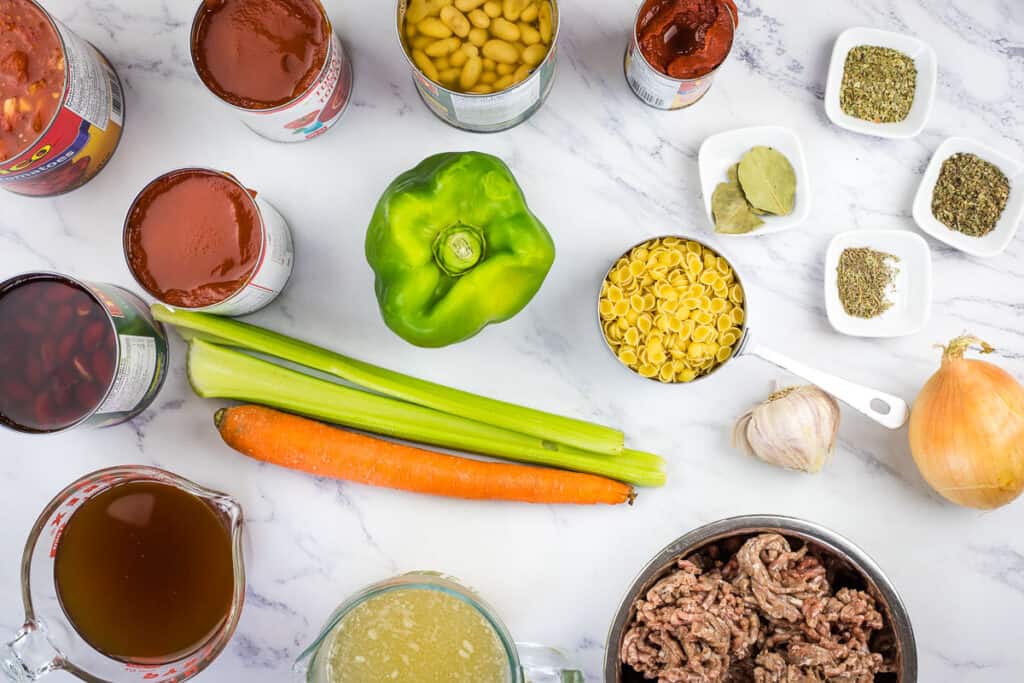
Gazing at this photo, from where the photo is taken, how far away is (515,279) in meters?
1.16

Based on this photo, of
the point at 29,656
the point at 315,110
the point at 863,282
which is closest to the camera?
the point at 29,656

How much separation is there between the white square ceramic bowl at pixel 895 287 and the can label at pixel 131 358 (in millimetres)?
1018

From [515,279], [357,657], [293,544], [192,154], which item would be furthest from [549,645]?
[192,154]

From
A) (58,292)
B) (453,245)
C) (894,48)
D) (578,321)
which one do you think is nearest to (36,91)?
(58,292)

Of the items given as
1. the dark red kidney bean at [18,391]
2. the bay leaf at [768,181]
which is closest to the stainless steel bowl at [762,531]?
the bay leaf at [768,181]

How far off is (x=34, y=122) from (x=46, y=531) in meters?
0.55

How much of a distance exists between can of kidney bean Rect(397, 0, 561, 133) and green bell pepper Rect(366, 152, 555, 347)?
100 millimetres

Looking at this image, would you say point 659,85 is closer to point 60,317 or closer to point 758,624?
point 758,624

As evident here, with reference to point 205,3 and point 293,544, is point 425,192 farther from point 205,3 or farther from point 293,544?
point 293,544

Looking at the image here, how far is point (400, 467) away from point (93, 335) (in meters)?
0.47

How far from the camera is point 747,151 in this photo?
1.31 metres

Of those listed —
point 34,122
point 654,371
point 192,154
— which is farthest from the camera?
point 192,154

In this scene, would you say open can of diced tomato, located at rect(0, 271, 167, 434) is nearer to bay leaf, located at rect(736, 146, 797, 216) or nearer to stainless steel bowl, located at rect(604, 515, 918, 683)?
stainless steel bowl, located at rect(604, 515, 918, 683)

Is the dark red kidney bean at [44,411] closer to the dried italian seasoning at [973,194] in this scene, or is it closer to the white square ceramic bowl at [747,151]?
the white square ceramic bowl at [747,151]
